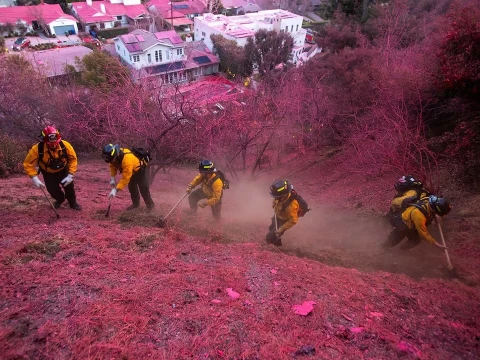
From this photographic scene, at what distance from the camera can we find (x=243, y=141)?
1249cm

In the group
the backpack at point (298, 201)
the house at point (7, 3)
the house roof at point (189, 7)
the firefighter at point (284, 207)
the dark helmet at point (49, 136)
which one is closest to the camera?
the dark helmet at point (49, 136)

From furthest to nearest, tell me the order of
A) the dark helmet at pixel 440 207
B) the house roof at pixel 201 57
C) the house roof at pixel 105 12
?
the house roof at pixel 105 12 → the house roof at pixel 201 57 → the dark helmet at pixel 440 207

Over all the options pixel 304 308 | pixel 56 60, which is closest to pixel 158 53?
pixel 56 60

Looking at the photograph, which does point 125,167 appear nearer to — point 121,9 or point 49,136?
point 49,136

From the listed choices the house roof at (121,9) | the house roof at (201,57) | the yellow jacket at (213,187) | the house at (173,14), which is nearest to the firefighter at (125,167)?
the yellow jacket at (213,187)

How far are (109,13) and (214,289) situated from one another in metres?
46.1

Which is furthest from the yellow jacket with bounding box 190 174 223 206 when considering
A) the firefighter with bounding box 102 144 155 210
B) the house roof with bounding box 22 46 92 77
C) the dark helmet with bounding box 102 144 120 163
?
the house roof with bounding box 22 46 92 77

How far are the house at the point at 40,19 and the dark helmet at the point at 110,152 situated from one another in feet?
132

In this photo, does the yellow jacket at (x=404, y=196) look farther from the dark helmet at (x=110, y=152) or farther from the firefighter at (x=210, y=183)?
the dark helmet at (x=110, y=152)

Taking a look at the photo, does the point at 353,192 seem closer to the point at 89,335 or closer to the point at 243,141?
the point at 243,141

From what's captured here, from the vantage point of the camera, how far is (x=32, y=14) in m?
36.5

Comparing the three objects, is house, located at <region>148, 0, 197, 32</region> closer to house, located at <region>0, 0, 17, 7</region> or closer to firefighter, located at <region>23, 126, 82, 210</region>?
house, located at <region>0, 0, 17, 7</region>

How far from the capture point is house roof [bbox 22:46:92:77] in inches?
951

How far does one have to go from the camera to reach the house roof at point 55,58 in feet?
79.3
